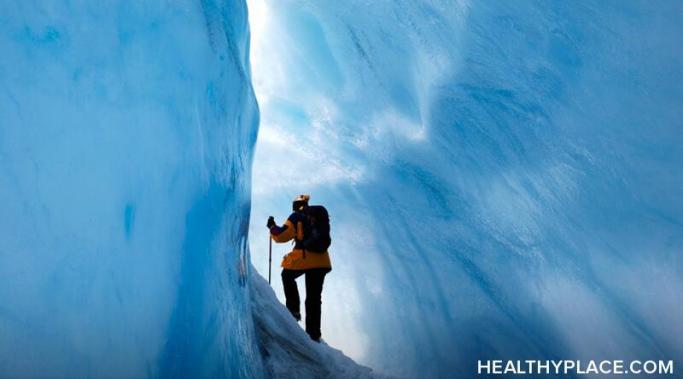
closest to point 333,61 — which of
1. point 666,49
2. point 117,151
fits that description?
point 666,49

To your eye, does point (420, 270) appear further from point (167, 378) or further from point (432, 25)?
point (167, 378)

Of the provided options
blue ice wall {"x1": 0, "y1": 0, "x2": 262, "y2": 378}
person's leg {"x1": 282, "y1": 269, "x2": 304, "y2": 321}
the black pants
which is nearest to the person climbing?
the black pants

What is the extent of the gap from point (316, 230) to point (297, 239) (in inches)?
7.5

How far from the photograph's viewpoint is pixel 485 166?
6.78m

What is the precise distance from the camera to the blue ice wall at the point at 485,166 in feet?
17.7

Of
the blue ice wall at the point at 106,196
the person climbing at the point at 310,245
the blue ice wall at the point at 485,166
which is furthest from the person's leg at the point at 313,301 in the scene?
the blue ice wall at the point at 106,196

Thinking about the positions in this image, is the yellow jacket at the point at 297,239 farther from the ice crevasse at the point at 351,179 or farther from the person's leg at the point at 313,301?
the ice crevasse at the point at 351,179

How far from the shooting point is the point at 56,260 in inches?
Answer: 110

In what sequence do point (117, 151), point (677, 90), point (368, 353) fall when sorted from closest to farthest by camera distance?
point (117, 151) < point (677, 90) < point (368, 353)

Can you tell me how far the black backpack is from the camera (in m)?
6.08

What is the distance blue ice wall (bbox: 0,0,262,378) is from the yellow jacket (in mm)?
2052

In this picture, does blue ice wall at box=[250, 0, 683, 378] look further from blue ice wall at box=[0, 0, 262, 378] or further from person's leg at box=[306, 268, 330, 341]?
blue ice wall at box=[0, 0, 262, 378]

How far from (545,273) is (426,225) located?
195cm

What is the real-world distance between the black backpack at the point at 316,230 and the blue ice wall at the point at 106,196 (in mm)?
2046
